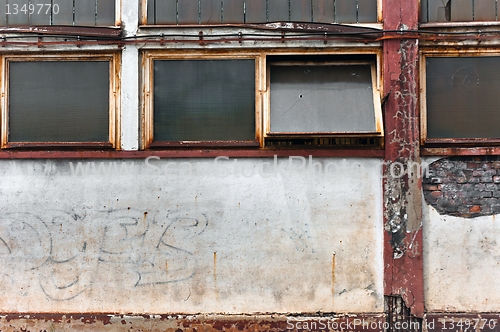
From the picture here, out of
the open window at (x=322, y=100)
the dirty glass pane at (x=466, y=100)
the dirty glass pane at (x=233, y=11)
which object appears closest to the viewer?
the open window at (x=322, y=100)

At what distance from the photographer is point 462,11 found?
15.1 ft

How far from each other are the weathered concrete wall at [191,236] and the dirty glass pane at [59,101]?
0.31 m

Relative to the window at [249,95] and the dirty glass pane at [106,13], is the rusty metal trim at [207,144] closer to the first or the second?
the window at [249,95]

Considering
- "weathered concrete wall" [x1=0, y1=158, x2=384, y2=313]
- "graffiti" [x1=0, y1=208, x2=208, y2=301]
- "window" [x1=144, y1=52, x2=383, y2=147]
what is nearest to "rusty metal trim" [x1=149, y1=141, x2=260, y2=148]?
"window" [x1=144, y1=52, x2=383, y2=147]

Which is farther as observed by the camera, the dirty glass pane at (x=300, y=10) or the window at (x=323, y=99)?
the dirty glass pane at (x=300, y=10)

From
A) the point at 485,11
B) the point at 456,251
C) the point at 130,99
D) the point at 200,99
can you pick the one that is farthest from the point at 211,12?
the point at 456,251

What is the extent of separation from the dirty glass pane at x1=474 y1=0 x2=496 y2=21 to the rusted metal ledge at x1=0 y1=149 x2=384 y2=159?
173cm

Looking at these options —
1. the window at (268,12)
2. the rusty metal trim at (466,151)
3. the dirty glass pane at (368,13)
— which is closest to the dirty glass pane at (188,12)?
the window at (268,12)

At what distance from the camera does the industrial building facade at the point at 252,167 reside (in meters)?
4.50

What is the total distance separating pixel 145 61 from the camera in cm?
466

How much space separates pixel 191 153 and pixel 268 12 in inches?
66.1

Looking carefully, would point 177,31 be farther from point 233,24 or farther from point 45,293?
point 45,293

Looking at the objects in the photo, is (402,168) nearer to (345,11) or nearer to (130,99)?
(345,11)

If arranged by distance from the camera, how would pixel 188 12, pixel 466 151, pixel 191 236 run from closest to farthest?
pixel 466 151 → pixel 191 236 → pixel 188 12
